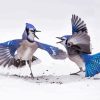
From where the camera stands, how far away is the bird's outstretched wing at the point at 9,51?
260cm

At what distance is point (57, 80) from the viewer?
2621 millimetres

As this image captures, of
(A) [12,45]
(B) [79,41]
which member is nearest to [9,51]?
(A) [12,45]

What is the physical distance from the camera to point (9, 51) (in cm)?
261

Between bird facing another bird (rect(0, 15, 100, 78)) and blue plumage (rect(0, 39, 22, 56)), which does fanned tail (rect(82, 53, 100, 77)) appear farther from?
blue plumage (rect(0, 39, 22, 56))

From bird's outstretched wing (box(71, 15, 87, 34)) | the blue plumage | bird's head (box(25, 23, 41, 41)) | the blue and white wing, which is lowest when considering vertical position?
the blue and white wing

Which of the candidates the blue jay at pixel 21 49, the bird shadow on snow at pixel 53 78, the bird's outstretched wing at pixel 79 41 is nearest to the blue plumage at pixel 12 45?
the blue jay at pixel 21 49

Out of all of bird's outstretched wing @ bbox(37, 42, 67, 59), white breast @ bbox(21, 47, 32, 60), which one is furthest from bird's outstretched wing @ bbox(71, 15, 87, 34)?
white breast @ bbox(21, 47, 32, 60)

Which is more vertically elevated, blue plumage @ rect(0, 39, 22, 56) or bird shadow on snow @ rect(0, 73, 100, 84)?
blue plumage @ rect(0, 39, 22, 56)

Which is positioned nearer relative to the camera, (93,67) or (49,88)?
(49,88)

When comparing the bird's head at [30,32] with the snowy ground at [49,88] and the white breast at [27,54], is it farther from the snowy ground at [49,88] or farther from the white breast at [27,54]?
the snowy ground at [49,88]

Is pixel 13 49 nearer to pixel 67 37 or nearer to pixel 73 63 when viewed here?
pixel 67 37

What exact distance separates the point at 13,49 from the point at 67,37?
0.24 meters

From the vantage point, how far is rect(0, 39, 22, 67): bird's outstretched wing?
2.60 m

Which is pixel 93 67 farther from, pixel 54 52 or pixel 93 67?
pixel 54 52
